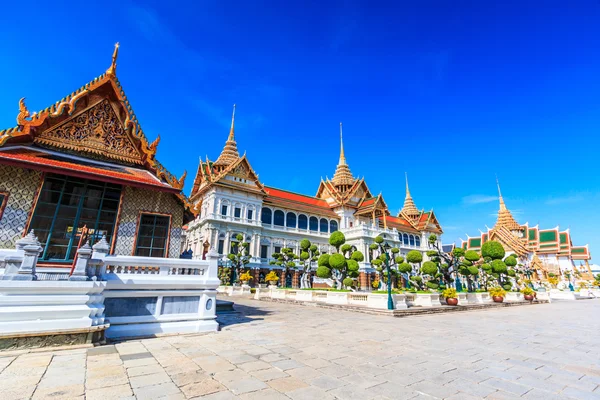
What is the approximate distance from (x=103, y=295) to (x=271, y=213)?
101ft

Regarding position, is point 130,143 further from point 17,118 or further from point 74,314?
point 74,314

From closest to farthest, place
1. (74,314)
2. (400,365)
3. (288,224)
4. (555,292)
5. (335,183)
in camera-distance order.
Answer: (400,365) < (74,314) < (555,292) < (288,224) < (335,183)

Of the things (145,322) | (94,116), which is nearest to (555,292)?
(145,322)

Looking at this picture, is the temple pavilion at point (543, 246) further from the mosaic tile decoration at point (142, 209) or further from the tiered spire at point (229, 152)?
the mosaic tile decoration at point (142, 209)

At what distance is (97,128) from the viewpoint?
8.90m

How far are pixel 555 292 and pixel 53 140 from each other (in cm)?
4747

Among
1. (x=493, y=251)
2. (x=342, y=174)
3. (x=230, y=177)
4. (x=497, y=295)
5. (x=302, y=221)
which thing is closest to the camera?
(x=497, y=295)

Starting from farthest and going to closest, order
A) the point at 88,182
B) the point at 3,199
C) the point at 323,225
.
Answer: the point at 323,225 < the point at 88,182 < the point at 3,199

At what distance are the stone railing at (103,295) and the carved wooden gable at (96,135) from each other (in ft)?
11.8

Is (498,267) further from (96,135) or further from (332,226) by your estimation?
(96,135)

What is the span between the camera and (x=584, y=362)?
18.0ft

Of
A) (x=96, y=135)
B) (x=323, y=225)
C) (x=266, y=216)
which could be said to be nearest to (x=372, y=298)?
(x=96, y=135)

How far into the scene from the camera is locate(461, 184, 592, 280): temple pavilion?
5238 cm

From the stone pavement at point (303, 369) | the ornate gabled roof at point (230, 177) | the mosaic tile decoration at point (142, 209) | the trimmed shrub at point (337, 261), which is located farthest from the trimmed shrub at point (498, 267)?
the mosaic tile decoration at point (142, 209)
